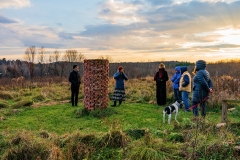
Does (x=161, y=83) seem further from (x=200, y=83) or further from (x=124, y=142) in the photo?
(x=124, y=142)

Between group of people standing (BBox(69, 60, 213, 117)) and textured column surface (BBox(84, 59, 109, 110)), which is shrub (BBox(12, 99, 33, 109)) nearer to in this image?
group of people standing (BBox(69, 60, 213, 117))

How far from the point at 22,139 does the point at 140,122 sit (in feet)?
13.4

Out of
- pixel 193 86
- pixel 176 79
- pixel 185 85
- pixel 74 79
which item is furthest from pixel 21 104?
pixel 193 86

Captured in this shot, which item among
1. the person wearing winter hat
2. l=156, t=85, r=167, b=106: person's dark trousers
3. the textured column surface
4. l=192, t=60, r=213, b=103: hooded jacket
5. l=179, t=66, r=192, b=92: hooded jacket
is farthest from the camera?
l=156, t=85, r=167, b=106: person's dark trousers

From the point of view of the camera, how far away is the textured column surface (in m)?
9.83

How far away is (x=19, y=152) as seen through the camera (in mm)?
5109

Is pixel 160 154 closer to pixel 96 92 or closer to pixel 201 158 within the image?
pixel 201 158

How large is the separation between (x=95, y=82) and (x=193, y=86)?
375 centimetres

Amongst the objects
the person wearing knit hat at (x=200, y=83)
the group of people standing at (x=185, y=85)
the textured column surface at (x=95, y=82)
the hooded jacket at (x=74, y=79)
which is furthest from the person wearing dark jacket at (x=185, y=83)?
the hooded jacket at (x=74, y=79)

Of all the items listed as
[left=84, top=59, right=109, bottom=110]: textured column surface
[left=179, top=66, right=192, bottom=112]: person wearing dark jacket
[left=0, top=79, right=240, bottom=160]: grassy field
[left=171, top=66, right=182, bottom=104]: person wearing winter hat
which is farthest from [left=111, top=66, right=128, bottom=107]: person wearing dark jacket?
[left=0, top=79, right=240, bottom=160]: grassy field

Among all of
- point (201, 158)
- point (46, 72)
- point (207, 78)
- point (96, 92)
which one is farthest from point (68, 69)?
point (201, 158)

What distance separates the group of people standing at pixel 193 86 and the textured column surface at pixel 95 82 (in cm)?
287

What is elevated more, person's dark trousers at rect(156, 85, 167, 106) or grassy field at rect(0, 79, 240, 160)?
person's dark trousers at rect(156, 85, 167, 106)

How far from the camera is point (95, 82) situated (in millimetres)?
9883
